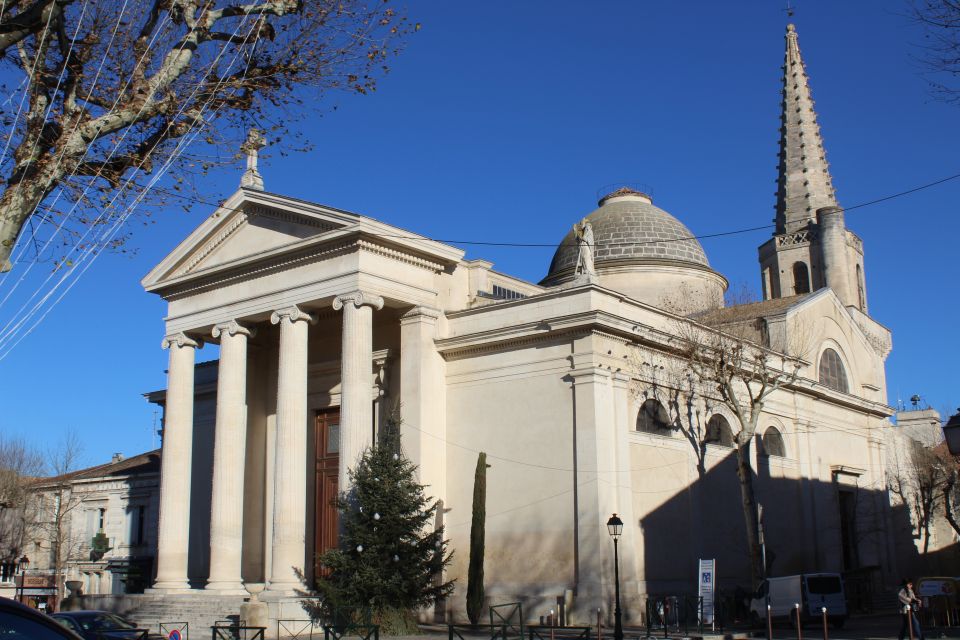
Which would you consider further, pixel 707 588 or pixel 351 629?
pixel 707 588

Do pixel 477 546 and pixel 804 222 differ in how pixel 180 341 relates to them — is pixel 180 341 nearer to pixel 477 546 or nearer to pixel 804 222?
pixel 477 546

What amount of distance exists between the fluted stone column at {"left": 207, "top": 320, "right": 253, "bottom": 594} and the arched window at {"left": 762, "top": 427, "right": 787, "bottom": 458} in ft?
59.0

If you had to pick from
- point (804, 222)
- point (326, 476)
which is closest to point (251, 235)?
point (326, 476)

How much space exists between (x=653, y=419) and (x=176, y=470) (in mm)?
15412

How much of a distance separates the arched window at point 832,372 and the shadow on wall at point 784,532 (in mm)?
3659

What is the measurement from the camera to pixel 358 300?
2967 centimetres

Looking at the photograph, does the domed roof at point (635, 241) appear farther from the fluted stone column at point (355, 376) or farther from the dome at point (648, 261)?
the fluted stone column at point (355, 376)

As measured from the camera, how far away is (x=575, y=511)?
28.4 meters

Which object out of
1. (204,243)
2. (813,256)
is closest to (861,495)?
(813,256)

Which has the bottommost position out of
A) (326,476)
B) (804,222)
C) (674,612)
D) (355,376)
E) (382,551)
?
(674,612)

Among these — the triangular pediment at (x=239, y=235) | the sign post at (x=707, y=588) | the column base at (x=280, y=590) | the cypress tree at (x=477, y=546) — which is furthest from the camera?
A: the triangular pediment at (x=239, y=235)

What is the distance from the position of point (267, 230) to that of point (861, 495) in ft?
85.4

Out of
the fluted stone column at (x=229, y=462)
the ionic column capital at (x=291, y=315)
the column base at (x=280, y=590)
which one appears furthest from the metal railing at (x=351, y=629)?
the ionic column capital at (x=291, y=315)

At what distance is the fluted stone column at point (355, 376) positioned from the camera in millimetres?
29234
